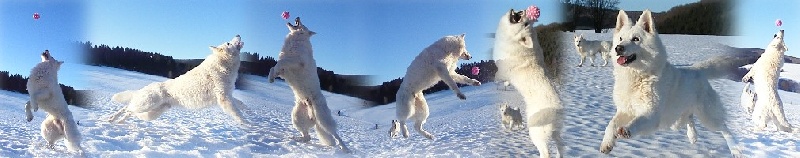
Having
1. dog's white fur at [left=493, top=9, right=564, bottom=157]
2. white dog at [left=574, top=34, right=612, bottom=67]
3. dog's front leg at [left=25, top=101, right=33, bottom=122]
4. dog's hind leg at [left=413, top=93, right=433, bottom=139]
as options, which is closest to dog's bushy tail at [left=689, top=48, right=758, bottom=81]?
white dog at [left=574, top=34, right=612, bottom=67]

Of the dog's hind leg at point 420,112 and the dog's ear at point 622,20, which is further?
the dog's hind leg at point 420,112

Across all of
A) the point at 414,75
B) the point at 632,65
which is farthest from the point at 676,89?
the point at 414,75

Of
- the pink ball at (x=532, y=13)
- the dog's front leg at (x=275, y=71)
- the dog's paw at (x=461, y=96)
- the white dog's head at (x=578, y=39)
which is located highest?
the pink ball at (x=532, y=13)

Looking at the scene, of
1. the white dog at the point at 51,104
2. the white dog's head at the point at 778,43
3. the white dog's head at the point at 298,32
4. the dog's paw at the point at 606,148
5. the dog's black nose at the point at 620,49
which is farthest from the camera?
the white dog at the point at 51,104

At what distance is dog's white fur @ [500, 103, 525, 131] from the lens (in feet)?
11.1

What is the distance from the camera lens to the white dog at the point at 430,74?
133 inches

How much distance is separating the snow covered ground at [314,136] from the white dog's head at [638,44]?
42 centimetres

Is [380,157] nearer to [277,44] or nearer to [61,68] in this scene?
[277,44]

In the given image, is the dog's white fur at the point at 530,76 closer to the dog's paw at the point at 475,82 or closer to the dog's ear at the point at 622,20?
the dog's paw at the point at 475,82

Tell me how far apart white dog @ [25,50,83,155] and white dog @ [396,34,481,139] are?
1.38 meters

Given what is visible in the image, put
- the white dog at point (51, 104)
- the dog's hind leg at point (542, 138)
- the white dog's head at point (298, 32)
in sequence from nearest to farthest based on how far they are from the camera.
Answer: the dog's hind leg at point (542, 138) → the white dog's head at point (298, 32) → the white dog at point (51, 104)

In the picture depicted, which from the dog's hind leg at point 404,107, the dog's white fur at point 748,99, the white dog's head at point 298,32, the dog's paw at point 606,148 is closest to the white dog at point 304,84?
the white dog's head at point 298,32

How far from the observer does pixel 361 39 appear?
3.63m

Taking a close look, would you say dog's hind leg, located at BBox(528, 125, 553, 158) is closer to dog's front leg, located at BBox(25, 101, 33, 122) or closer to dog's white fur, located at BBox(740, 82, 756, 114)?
dog's white fur, located at BBox(740, 82, 756, 114)
